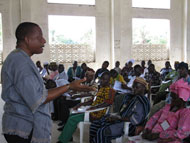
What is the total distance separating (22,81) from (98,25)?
1115 cm

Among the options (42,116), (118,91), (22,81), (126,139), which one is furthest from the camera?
(118,91)

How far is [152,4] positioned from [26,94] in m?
13.0

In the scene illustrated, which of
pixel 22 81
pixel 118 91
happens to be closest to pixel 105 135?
pixel 22 81

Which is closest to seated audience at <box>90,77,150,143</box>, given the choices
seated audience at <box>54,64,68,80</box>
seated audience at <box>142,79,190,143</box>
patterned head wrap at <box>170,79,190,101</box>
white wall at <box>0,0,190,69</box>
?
seated audience at <box>142,79,190,143</box>

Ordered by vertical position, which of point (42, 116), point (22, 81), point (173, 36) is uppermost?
point (173, 36)

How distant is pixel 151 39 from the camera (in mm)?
14297

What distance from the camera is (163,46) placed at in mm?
13625

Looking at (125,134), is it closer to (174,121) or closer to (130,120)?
(130,120)

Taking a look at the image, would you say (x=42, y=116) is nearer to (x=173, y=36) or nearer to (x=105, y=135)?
(x=105, y=135)

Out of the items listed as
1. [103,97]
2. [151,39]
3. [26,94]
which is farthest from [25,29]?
[151,39]

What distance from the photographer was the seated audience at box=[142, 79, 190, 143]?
249cm

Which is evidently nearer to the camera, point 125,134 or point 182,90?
point 182,90

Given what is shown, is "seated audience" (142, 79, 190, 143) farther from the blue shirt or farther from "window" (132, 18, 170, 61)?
"window" (132, 18, 170, 61)

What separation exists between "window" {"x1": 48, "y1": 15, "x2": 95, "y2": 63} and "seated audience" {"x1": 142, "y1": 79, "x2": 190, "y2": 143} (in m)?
Result: 9.50
